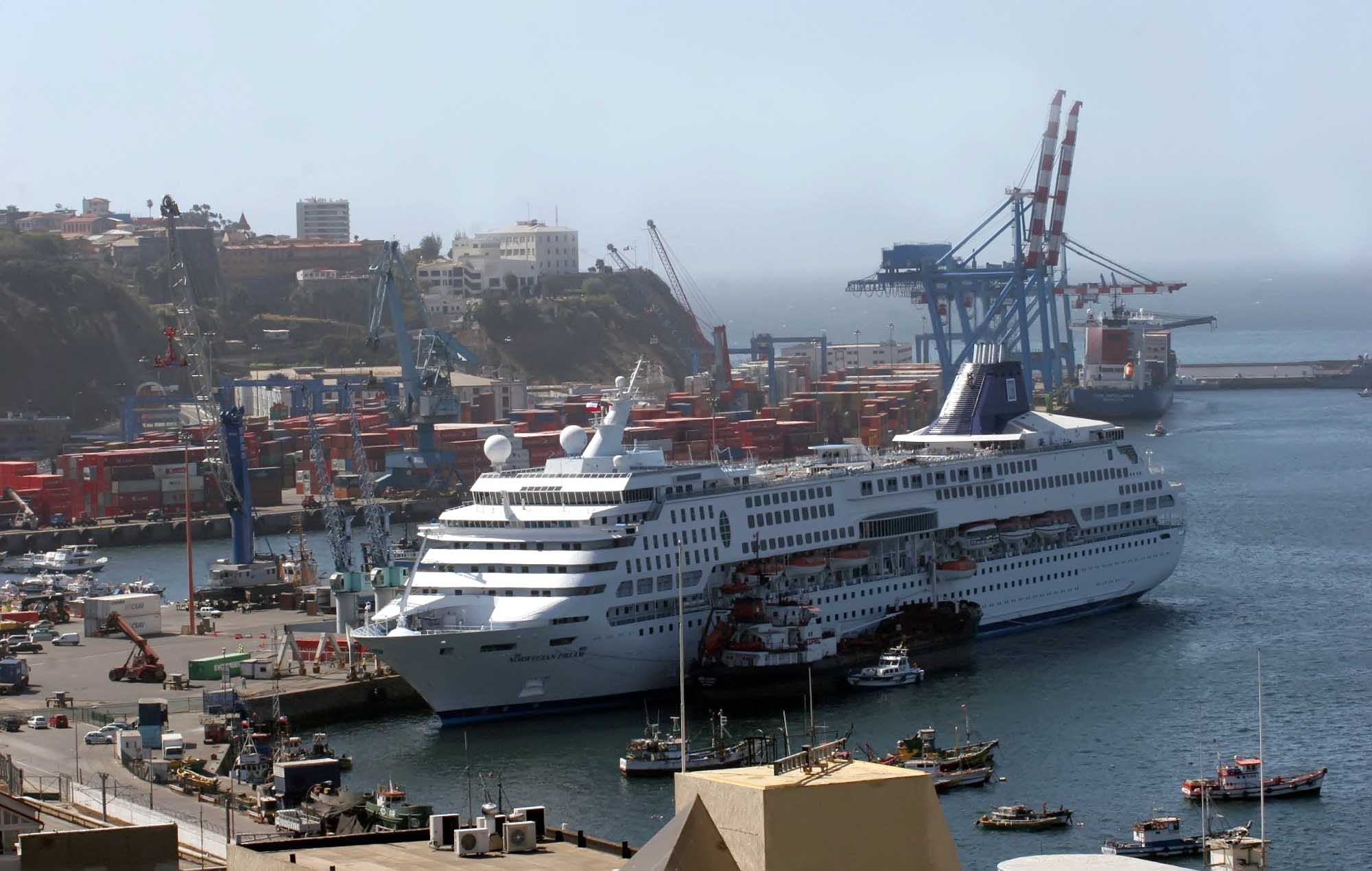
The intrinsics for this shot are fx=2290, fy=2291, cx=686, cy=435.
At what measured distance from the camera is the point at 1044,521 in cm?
3603

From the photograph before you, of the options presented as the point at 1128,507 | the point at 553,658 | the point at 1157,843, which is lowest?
the point at 1157,843

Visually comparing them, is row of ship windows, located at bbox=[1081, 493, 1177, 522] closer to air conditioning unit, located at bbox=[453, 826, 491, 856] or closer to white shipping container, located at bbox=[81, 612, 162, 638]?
white shipping container, located at bbox=[81, 612, 162, 638]

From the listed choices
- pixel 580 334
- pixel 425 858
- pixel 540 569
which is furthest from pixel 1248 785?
pixel 580 334

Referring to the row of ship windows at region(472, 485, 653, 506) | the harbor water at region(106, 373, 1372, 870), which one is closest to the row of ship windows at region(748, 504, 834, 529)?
the row of ship windows at region(472, 485, 653, 506)

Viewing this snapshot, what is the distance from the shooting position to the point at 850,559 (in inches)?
1280

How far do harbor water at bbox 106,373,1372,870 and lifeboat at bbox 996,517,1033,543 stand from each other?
1.49 metres

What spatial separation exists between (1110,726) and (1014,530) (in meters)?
8.20

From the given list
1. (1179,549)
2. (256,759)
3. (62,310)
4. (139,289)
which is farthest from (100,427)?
(256,759)

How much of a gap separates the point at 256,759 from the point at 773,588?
8.60 metres

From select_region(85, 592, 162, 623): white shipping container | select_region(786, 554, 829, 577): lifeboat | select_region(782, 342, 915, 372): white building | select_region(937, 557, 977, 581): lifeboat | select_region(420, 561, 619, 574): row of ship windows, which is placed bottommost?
select_region(85, 592, 162, 623): white shipping container

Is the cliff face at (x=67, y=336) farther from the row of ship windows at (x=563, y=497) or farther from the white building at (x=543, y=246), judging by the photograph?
the row of ship windows at (x=563, y=497)

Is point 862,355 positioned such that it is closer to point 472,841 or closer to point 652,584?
point 652,584

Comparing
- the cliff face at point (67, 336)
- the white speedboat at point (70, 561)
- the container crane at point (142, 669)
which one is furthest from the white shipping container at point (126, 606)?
the cliff face at point (67, 336)

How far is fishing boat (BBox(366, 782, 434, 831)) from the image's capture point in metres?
21.2
